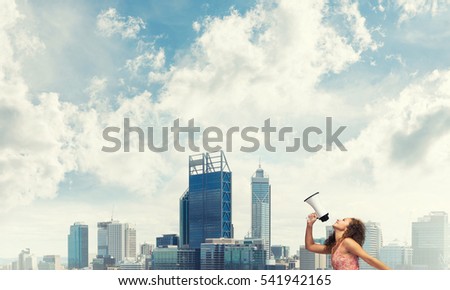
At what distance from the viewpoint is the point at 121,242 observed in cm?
8606

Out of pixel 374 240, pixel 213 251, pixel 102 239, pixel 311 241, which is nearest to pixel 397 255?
pixel 374 240

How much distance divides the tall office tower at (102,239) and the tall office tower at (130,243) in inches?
103

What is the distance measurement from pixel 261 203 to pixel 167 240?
17.2m

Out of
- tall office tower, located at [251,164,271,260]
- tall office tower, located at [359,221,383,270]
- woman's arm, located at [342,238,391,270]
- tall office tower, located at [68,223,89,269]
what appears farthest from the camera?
tall office tower, located at [251,164,271,260]

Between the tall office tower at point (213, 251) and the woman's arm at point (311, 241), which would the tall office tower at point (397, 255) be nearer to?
the tall office tower at point (213, 251)

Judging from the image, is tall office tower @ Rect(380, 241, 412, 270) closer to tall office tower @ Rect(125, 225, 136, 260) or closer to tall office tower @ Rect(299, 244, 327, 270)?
tall office tower @ Rect(299, 244, 327, 270)

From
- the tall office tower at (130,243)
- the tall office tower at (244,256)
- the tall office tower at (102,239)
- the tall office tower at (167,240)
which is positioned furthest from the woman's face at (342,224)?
the tall office tower at (102,239)

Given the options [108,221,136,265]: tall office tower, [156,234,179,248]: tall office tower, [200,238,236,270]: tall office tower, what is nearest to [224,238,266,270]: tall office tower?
[200,238,236,270]: tall office tower

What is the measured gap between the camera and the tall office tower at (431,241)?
74688 millimetres

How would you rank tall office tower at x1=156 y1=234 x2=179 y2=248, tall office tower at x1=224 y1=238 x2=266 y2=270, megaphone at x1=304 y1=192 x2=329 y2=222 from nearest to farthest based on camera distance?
megaphone at x1=304 y1=192 x2=329 y2=222, tall office tower at x1=224 y1=238 x2=266 y2=270, tall office tower at x1=156 y1=234 x2=179 y2=248

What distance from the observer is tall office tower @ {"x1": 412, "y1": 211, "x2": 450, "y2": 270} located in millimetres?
74688
